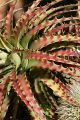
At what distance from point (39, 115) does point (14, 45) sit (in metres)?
0.46

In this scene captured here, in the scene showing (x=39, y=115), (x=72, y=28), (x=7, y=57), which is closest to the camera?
(x=39, y=115)

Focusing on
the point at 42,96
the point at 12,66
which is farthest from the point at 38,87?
the point at 12,66

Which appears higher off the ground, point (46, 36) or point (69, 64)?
point (46, 36)

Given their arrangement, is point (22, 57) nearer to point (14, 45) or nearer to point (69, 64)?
point (14, 45)

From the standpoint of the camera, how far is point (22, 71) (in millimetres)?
1720

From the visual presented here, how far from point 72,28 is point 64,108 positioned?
679mm

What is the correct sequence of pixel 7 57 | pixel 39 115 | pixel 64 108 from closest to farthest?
pixel 39 115 < pixel 64 108 < pixel 7 57

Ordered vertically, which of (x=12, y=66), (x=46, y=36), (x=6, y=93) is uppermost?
(x=46, y=36)

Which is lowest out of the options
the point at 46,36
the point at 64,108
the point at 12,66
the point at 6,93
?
the point at 64,108

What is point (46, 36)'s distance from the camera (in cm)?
171

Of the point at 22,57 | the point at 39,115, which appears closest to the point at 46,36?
the point at 22,57

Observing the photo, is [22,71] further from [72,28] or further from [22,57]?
[72,28]

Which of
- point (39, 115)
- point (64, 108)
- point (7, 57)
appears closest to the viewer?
point (39, 115)

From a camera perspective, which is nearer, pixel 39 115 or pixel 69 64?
pixel 39 115
